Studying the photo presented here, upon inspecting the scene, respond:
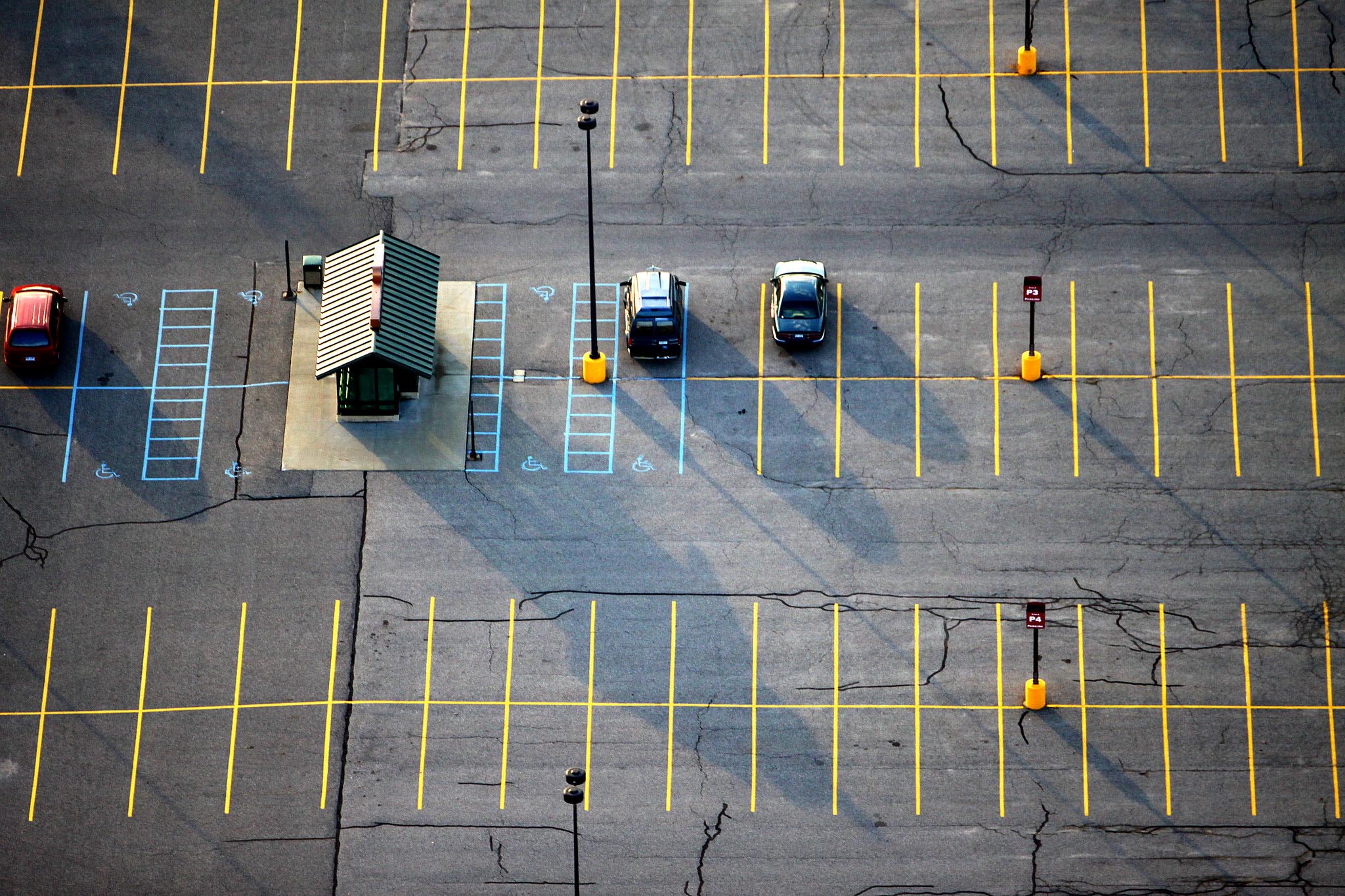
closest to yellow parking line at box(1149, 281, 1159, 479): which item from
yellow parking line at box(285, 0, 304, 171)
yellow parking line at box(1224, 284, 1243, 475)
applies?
yellow parking line at box(1224, 284, 1243, 475)

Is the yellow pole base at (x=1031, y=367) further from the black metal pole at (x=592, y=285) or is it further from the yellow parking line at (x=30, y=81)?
the yellow parking line at (x=30, y=81)

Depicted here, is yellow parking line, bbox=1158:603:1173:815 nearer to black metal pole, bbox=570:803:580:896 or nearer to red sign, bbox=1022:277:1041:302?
red sign, bbox=1022:277:1041:302

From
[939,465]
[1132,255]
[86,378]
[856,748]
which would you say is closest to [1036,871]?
[856,748]

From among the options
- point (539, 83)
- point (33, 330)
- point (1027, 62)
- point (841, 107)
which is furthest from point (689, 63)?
point (33, 330)

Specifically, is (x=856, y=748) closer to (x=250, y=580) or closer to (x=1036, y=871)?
(x=1036, y=871)

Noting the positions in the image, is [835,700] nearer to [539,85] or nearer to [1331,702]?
[1331,702]

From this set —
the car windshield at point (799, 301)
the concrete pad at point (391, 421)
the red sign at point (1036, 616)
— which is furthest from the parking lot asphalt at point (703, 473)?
the red sign at point (1036, 616)
